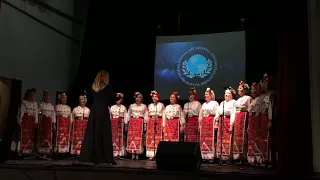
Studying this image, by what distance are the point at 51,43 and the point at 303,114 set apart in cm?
732

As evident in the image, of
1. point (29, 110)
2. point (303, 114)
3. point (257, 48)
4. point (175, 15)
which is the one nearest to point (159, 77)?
point (175, 15)

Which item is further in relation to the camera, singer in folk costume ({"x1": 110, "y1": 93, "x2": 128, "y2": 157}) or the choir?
singer in folk costume ({"x1": 110, "y1": 93, "x2": 128, "y2": 157})

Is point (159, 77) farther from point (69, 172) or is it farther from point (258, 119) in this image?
point (69, 172)

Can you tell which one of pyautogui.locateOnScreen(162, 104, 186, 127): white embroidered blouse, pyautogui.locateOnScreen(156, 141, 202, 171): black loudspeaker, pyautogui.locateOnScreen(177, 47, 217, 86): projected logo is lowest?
pyautogui.locateOnScreen(156, 141, 202, 171): black loudspeaker

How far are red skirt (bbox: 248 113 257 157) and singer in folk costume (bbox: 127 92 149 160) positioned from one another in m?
2.50

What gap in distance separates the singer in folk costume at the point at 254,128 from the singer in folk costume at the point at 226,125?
56 centimetres

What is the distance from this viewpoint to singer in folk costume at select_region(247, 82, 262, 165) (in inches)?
258

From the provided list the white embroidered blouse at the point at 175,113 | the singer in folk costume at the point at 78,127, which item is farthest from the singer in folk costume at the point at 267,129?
the singer in folk costume at the point at 78,127

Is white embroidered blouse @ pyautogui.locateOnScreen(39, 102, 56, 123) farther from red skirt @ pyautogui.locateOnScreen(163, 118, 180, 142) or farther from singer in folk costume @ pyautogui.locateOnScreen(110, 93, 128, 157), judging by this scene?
red skirt @ pyautogui.locateOnScreen(163, 118, 180, 142)

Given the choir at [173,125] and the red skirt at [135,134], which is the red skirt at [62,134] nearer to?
the choir at [173,125]

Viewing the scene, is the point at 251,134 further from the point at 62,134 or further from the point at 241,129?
the point at 62,134

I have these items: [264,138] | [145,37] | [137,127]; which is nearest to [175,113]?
[137,127]

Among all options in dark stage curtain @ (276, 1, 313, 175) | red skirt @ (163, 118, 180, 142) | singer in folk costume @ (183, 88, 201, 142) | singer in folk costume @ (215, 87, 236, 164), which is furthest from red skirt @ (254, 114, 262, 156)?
red skirt @ (163, 118, 180, 142)

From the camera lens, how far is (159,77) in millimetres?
→ 9750
